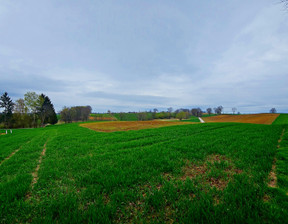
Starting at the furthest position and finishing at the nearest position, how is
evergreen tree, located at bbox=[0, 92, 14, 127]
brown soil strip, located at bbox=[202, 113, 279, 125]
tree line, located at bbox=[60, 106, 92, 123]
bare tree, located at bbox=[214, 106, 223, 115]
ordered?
1. bare tree, located at bbox=[214, 106, 223, 115]
2. tree line, located at bbox=[60, 106, 92, 123]
3. evergreen tree, located at bbox=[0, 92, 14, 127]
4. brown soil strip, located at bbox=[202, 113, 279, 125]

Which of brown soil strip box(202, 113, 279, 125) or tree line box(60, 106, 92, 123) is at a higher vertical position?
tree line box(60, 106, 92, 123)

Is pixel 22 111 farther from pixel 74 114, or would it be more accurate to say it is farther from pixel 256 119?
pixel 256 119

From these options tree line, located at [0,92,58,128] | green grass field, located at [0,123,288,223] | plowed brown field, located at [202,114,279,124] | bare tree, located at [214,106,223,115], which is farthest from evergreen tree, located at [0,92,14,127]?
bare tree, located at [214,106,223,115]

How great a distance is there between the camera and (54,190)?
162 inches

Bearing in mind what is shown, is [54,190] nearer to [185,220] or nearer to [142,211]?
[142,211]

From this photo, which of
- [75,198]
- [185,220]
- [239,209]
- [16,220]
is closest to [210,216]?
[185,220]

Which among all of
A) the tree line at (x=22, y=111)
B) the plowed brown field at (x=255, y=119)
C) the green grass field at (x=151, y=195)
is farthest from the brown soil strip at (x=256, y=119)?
the tree line at (x=22, y=111)

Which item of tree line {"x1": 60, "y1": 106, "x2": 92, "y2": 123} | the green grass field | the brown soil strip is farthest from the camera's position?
tree line {"x1": 60, "y1": 106, "x2": 92, "y2": 123}

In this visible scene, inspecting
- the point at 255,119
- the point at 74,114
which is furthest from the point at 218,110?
the point at 74,114

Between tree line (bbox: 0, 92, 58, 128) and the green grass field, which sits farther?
tree line (bbox: 0, 92, 58, 128)

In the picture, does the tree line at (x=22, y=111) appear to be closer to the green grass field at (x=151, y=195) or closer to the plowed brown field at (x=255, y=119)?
the green grass field at (x=151, y=195)

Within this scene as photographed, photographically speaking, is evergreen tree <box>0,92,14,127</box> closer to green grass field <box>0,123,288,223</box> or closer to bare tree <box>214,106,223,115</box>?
green grass field <box>0,123,288,223</box>

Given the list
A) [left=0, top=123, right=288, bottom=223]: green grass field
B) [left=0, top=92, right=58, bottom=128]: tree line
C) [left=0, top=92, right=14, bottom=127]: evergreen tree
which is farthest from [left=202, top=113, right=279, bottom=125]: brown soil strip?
[left=0, top=92, right=14, bottom=127]: evergreen tree

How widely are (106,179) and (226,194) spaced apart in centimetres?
406
